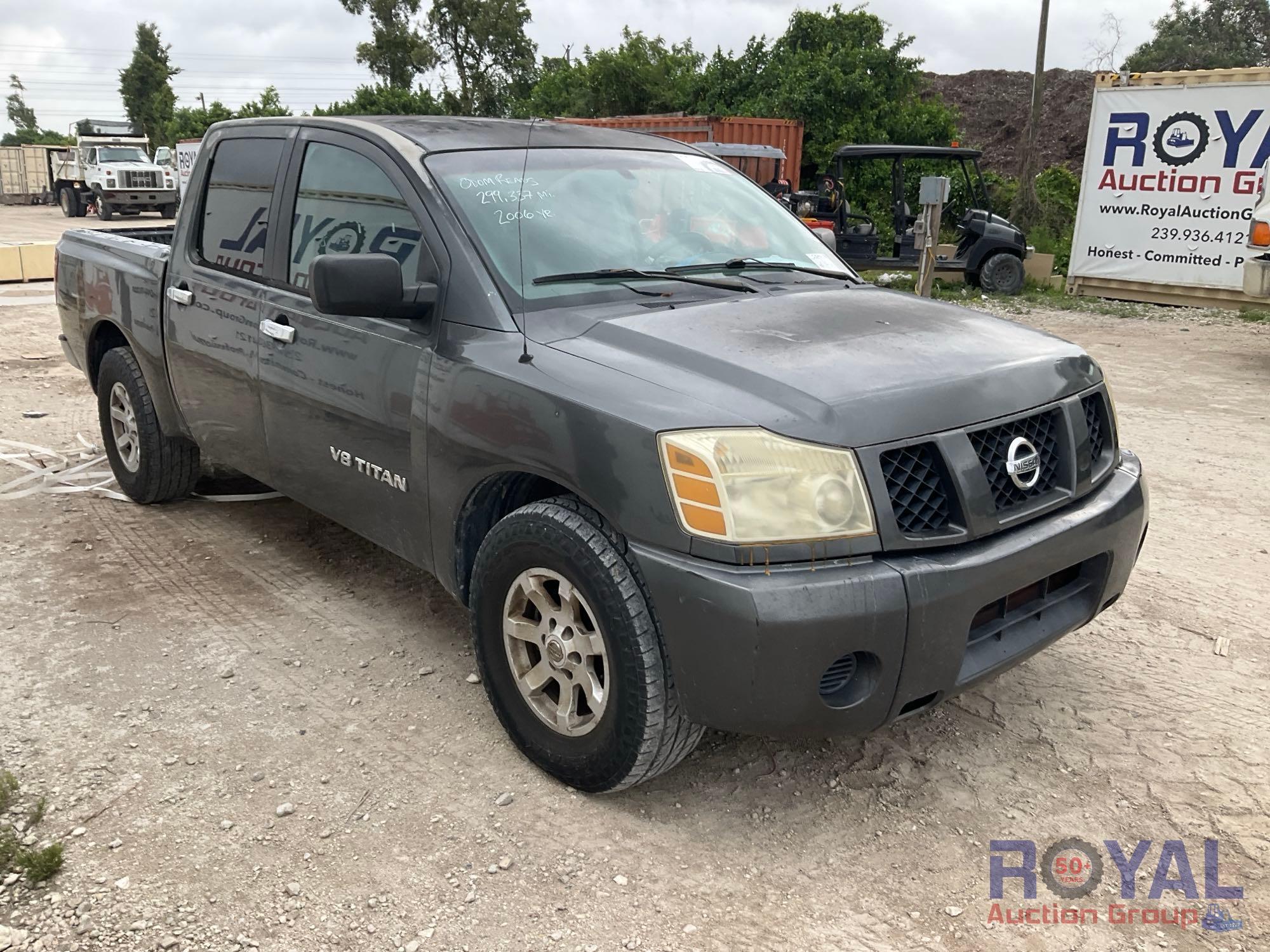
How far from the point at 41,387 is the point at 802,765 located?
7.41m

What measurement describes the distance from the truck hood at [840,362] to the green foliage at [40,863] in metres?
1.81

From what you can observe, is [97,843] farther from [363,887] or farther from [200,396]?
[200,396]

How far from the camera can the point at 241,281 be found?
4.11m

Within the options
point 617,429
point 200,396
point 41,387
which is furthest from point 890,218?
point 617,429

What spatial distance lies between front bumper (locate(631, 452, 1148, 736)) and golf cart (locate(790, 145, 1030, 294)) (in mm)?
12206

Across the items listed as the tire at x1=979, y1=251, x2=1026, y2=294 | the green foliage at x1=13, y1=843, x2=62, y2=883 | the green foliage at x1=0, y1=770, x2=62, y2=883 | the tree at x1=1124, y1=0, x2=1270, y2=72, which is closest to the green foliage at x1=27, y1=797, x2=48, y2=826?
the green foliage at x1=0, y1=770, x2=62, y2=883

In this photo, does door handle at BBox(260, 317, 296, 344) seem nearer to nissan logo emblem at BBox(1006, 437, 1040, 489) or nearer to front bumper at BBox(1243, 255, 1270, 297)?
nissan logo emblem at BBox(1006, 437, 1040, 489)

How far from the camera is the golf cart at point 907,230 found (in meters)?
14.4

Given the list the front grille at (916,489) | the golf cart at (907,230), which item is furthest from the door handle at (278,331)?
the golf cart at (907,230)

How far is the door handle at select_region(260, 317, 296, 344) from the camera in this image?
3740 millimetres

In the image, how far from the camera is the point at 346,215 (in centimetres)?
365

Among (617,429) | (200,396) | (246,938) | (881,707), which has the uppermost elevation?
(617,429)

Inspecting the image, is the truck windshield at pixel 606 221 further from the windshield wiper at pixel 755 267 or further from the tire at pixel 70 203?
the tire at pixel 70 203

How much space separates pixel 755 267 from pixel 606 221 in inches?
21.9
